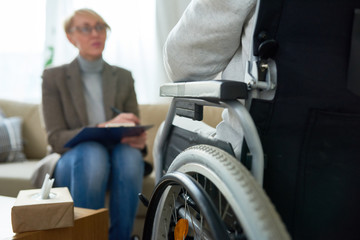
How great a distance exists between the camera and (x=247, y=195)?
0.49m

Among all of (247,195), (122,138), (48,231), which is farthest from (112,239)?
(247,195)

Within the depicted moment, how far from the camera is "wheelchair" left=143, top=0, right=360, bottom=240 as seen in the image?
58 centimetres

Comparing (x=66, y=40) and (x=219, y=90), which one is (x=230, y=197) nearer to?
(x=219, y=90)

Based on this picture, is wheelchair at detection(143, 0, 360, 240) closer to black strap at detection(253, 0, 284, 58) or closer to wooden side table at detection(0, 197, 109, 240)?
black strap at detection(253, 0, 284, 58)

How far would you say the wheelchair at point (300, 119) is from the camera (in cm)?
58

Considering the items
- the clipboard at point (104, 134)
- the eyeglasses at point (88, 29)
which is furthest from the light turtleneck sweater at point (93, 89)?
the clipboard at point (104, 134)

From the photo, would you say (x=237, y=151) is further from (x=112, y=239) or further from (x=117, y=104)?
(x=117, y=104)

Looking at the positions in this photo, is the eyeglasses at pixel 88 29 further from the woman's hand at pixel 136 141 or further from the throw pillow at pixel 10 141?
the throw pillow at pixel 10 141

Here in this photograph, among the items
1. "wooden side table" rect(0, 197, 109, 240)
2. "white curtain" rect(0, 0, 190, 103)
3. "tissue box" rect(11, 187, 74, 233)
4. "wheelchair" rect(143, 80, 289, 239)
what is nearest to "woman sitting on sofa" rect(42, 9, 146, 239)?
"wooden side table" rect(0, 197, 109, 240)

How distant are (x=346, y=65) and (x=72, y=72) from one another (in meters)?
1.43

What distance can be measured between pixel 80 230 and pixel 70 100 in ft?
2.93

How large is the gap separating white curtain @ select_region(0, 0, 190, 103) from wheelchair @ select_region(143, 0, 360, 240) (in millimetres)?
1938

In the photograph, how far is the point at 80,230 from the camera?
983 mm

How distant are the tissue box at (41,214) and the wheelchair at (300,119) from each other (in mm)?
383
